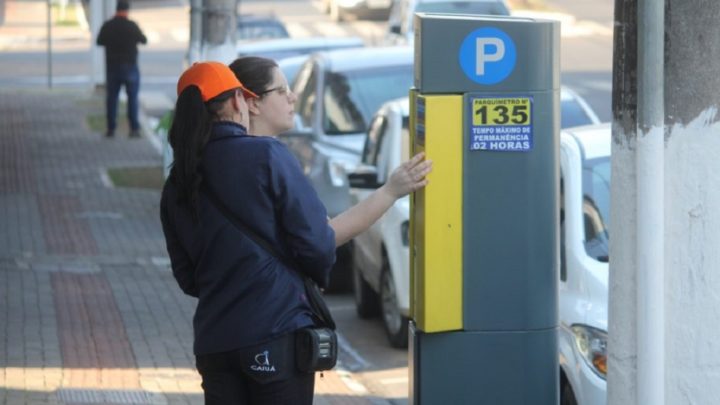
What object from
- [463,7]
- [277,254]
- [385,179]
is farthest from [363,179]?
[463,7]

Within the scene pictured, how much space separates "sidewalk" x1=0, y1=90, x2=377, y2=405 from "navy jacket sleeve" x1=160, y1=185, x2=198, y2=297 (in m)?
3.22

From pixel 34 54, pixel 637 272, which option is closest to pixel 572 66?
pixel 34 54

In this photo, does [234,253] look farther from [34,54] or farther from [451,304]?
[34,54]

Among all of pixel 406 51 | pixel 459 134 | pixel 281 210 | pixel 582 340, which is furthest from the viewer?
pixel 406 51

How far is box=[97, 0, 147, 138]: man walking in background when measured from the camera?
2145cm

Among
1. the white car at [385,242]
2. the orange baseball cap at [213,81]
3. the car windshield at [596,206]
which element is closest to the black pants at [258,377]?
the orange baseball cap at [213,81]

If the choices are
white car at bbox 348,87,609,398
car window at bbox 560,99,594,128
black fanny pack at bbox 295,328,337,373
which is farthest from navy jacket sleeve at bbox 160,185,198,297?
car window at bbox 560,99,594,128

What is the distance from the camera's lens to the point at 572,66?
3098 cm

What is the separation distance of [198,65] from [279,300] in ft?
2.56

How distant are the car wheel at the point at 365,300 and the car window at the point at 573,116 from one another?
1885 millimetres

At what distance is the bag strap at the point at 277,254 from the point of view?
4398 mm

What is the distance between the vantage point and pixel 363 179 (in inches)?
385

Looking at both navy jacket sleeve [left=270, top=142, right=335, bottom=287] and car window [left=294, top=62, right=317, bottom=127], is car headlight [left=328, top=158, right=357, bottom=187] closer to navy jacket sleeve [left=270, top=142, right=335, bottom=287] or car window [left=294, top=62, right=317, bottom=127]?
car window [left=294, top=62, right=317, bottom=127]

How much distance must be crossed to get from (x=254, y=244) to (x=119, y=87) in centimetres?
1758
